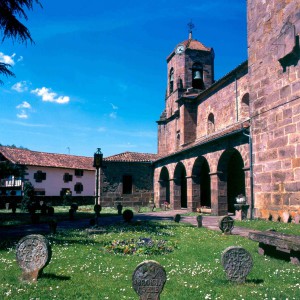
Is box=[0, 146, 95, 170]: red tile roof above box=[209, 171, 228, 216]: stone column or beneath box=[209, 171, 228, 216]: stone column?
above

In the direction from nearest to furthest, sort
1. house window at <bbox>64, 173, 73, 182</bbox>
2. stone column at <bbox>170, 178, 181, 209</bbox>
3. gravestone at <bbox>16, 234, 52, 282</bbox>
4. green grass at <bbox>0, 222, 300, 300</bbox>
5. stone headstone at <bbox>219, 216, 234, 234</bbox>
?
A: 1. green grass at <bbox>0, 222, 300, 300</bbox>
2. gravestone at <bbox>16, 234, 52, 282</bbox>
3. stone headstone at <bbox>219, 216, 234, 234</bbox>
4. stone column at <bbox>170, 178, 181, 209</bbox>
5. house window at <bbox>64, 173, 73, 182</bbox>

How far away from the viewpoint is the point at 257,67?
41.9 ft

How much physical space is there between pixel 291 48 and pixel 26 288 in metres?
10.5

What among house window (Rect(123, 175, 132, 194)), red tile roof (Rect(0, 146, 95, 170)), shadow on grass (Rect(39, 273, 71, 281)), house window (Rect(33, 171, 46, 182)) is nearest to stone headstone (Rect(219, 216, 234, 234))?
shadow on grass (Rect(39, 273, 71, 281))

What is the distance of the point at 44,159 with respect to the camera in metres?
38.8

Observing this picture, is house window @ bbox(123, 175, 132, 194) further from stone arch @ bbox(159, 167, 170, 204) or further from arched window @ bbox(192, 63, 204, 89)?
arched window @ bbox(192, 63, 204, 89)

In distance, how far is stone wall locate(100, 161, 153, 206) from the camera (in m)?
28.6

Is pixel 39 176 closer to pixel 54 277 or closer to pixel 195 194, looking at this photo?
pixel 195 194

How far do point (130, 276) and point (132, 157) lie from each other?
25.2m

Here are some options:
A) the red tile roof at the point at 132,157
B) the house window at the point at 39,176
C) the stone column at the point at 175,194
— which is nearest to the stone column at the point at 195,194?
the stone column at the point at 175,194

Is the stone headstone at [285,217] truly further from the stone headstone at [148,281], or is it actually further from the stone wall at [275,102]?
the stone headstone at [148,281]

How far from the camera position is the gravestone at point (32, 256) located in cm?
503

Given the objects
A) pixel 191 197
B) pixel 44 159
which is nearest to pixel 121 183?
pixel 191 197

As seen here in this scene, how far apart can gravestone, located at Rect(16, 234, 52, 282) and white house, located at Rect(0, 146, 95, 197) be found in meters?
31.3
